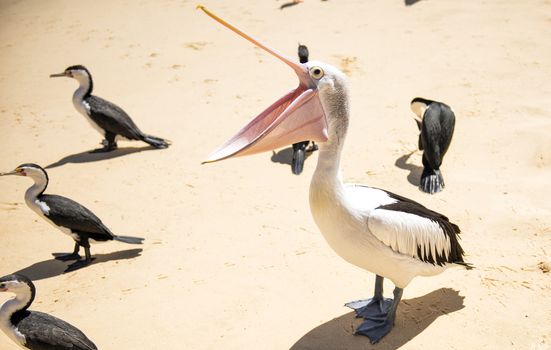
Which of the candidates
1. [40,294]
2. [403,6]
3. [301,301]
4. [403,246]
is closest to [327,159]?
[403,246]

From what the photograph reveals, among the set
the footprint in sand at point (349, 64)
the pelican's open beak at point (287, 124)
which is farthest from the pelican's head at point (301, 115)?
the footprint in sand at point (349, 64)

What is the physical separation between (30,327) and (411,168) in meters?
3.96

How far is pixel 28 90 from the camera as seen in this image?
8.50 m

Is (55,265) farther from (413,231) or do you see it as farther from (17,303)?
(413,231)

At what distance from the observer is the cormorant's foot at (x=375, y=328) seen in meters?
3.78

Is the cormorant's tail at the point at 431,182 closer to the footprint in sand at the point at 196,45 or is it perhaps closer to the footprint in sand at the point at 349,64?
the footprint in sand at the point at 349,64

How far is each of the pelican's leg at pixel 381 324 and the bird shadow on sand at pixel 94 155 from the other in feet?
12.5

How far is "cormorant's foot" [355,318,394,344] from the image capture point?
149 inches

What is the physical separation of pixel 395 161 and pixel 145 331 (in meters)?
3.29

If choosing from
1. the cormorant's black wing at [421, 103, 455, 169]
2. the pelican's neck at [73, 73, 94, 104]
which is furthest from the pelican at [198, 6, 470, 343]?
the pelican's neck at [73, 73, 94, 104]

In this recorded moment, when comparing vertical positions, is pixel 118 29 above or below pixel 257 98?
above

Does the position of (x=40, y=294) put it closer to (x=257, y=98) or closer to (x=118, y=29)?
(x=257, y=98)

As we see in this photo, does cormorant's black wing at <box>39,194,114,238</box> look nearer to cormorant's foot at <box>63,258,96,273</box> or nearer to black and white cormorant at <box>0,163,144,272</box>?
black and white cormorant at <box>0,163,144,272</box>

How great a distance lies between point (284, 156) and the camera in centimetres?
642
